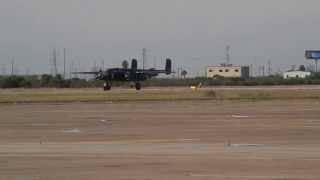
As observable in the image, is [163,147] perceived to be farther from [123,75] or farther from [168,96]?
[123,75]

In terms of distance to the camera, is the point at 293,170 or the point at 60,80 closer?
the point at 293,170

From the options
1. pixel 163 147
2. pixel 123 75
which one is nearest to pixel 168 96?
pixel 123 75

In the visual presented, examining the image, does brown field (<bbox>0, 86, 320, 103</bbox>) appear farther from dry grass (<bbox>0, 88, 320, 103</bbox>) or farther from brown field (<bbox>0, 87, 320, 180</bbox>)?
brown field (<bbox>0, 87, 320, 180</bbox>)

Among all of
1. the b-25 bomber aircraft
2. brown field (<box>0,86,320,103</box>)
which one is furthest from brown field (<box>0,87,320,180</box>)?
the b-25 bomber aircraft

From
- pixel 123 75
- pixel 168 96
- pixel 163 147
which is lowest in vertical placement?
pixel 163 147

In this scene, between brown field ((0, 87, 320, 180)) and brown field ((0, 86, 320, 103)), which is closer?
brown field ((0, 87, 320, 180))

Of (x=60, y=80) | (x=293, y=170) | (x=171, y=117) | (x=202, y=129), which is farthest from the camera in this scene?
(x=60, y=80)

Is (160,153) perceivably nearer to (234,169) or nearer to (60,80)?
(234,169)

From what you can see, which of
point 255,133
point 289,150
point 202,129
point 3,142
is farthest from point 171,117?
point 289,150

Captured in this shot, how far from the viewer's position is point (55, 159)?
51.9 feet

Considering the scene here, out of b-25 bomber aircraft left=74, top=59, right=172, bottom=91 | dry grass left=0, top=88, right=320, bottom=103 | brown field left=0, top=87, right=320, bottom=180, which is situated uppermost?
b-25 bomber aircraft left=74, top=59, right=172, bottom=91

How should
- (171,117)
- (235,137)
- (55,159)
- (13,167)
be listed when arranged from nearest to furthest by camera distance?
1. (13,167)
2. (55,159)
3. (235,137)
4. (171,117)

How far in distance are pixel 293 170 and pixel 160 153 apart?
155 inches

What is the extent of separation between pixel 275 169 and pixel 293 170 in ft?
1.10
